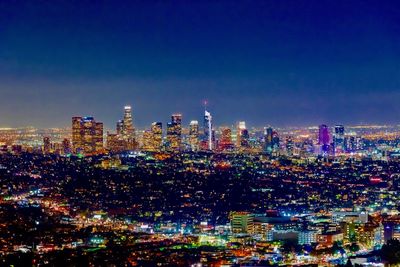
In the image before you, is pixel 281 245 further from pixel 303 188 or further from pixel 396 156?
pixel 396 156

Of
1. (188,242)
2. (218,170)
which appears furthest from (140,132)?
(188,242)

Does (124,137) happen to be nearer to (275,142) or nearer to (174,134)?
(174,134)

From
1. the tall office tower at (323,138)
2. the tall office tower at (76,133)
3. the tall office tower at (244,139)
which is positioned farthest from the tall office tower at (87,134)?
the tall office tower at (323,138)

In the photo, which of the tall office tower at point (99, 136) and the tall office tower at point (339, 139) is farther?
the tall office tower at point (339, 139)

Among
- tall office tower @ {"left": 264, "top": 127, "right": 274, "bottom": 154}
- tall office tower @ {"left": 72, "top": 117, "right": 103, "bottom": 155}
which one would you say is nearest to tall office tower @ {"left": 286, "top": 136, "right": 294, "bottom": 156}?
tall office tower @ {"left": 264, "top": 127, "right": 274, "bottom": 154}

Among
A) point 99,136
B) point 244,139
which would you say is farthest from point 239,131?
point 99,136

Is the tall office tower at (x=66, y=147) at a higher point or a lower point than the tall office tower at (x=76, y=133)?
lower

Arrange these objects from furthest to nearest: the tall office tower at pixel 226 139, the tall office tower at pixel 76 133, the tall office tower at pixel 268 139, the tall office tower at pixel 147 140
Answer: the tall office tower at pixel 268 139
the tall office tower at pixel 226 139
the tall office tower at pixel 147 140
the tall office tower at pixel 76 133

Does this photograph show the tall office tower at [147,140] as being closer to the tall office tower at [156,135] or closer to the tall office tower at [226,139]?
the tall office tower at [156,135]
